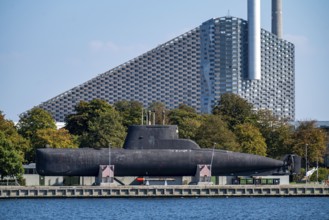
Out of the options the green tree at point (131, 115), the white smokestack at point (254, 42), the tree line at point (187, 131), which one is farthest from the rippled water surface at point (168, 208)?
the white smokestack at point (254, 42)

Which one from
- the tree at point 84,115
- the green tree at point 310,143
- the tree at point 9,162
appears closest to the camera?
the tree at point 9,162

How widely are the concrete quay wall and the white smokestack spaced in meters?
85.4

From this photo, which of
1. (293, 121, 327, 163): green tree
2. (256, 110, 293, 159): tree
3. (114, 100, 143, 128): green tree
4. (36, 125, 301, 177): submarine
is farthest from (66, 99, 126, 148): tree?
(293, 121, 327, 163): green tree

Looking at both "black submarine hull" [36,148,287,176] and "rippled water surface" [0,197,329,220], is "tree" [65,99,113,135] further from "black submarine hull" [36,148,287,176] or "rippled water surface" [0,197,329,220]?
"rippled water surface" [0,197,329,220]

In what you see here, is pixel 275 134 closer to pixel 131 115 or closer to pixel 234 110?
pixel 234 110

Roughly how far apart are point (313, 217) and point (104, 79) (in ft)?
405

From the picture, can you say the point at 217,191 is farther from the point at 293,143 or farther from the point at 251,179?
the point at 293,143

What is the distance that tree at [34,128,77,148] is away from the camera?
119875 millimetres

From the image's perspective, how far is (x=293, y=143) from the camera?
12781 centimetres

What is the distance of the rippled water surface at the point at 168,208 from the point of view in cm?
7794

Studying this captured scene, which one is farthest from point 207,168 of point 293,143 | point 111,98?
point 111,98

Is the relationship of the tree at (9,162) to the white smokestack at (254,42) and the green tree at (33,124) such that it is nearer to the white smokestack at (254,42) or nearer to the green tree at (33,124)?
the green tree at (33,124)

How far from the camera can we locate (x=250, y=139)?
127 metres

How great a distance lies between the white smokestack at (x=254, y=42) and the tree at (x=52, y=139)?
2630 inches
